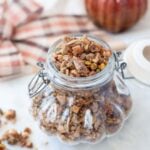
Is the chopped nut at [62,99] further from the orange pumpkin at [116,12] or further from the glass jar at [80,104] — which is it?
the orange pumpkin at [116,12]

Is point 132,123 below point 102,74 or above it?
below

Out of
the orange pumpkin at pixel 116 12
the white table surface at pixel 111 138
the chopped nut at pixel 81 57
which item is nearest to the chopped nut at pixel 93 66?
the chopped nut at pixel 81 57

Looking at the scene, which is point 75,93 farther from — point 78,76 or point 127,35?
point 127,35

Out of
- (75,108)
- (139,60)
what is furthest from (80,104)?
(139,60)

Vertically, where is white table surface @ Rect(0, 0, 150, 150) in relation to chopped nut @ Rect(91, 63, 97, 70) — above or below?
below

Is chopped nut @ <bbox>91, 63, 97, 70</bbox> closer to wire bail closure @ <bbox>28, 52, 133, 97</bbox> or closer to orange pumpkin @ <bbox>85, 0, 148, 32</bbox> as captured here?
wire bail closure @ <bbox>28, 52, 133, 97</bbox>

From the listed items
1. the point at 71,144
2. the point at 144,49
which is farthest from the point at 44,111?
the point at 144,49

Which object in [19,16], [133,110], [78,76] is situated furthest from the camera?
[19,16]

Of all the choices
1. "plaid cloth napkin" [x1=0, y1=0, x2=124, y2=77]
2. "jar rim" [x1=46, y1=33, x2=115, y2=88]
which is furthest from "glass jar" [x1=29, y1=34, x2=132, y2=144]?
"plaid cloth napkin" [x1=0, y1=0, x2=124, y2=77]
